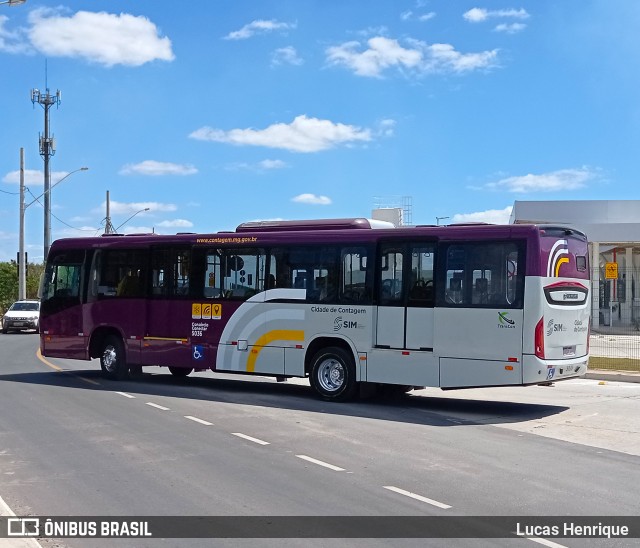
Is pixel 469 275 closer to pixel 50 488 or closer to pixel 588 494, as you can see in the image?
pixel 588 494

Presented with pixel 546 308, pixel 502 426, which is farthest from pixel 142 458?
pixel 546 308

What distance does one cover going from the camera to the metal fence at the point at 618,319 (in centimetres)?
2873

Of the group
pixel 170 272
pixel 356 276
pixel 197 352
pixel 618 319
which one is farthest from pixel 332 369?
pixel 618 319

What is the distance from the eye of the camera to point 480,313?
13297 millimetres

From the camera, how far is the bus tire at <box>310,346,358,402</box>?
14.7 m

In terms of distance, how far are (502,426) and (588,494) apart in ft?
14.7

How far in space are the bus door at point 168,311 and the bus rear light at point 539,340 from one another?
7.10m

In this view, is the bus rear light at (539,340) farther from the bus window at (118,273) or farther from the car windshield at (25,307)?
the car windshield at (25,307)

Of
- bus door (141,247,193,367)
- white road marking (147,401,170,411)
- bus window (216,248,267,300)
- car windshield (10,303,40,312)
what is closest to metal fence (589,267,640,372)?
bus window (216,248,267,300)

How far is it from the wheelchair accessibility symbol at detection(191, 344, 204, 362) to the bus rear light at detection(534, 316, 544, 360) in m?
6.77

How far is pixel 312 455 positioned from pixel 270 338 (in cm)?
591

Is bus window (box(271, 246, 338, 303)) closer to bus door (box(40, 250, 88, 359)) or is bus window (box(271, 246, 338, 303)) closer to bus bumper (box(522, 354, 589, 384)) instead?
bus bumper (box(522, 354, 589, 384))

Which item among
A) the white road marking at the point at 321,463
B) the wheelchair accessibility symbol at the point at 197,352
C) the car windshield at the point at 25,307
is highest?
the car windshield at the point at 25,307

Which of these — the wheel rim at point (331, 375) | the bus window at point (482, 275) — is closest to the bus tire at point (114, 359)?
the wheel rim at point (331, 375)
